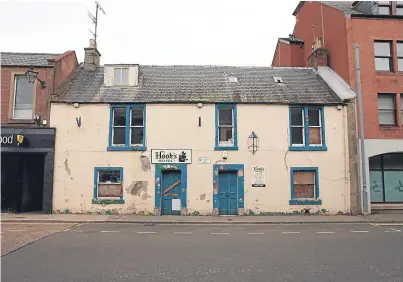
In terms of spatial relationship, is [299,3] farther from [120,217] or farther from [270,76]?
[120,217]

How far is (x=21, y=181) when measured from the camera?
17.1 metres

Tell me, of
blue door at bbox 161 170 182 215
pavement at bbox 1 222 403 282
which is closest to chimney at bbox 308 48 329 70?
blue door at bbox 161 170 182 215

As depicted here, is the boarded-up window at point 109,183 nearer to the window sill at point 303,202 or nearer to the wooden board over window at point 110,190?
the wooden board over window at point 110,190

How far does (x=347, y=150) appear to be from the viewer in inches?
663

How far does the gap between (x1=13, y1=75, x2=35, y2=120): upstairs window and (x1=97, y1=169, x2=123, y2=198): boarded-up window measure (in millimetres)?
4704

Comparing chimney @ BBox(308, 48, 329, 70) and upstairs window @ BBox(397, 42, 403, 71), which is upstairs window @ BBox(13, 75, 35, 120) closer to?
chimney @ BBox(308, 48, 329, 70)

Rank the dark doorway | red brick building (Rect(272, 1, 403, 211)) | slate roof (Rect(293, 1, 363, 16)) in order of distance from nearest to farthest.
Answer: the dark doorway
red brick building (Rect(272, 1, 403, 211))
slate roof (Rect(293, 1, 363, 16))

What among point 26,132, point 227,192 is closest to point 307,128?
point 227,192

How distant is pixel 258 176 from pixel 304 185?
2375mm

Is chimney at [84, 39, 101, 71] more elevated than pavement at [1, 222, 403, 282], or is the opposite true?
chimney at [84, 39, 101, 71]

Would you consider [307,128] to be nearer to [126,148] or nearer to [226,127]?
[226,127]

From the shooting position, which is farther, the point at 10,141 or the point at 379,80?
the point at 379,80

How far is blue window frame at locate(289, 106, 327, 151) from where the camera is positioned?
16922 mm

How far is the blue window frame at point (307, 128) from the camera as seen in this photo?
16922mm
